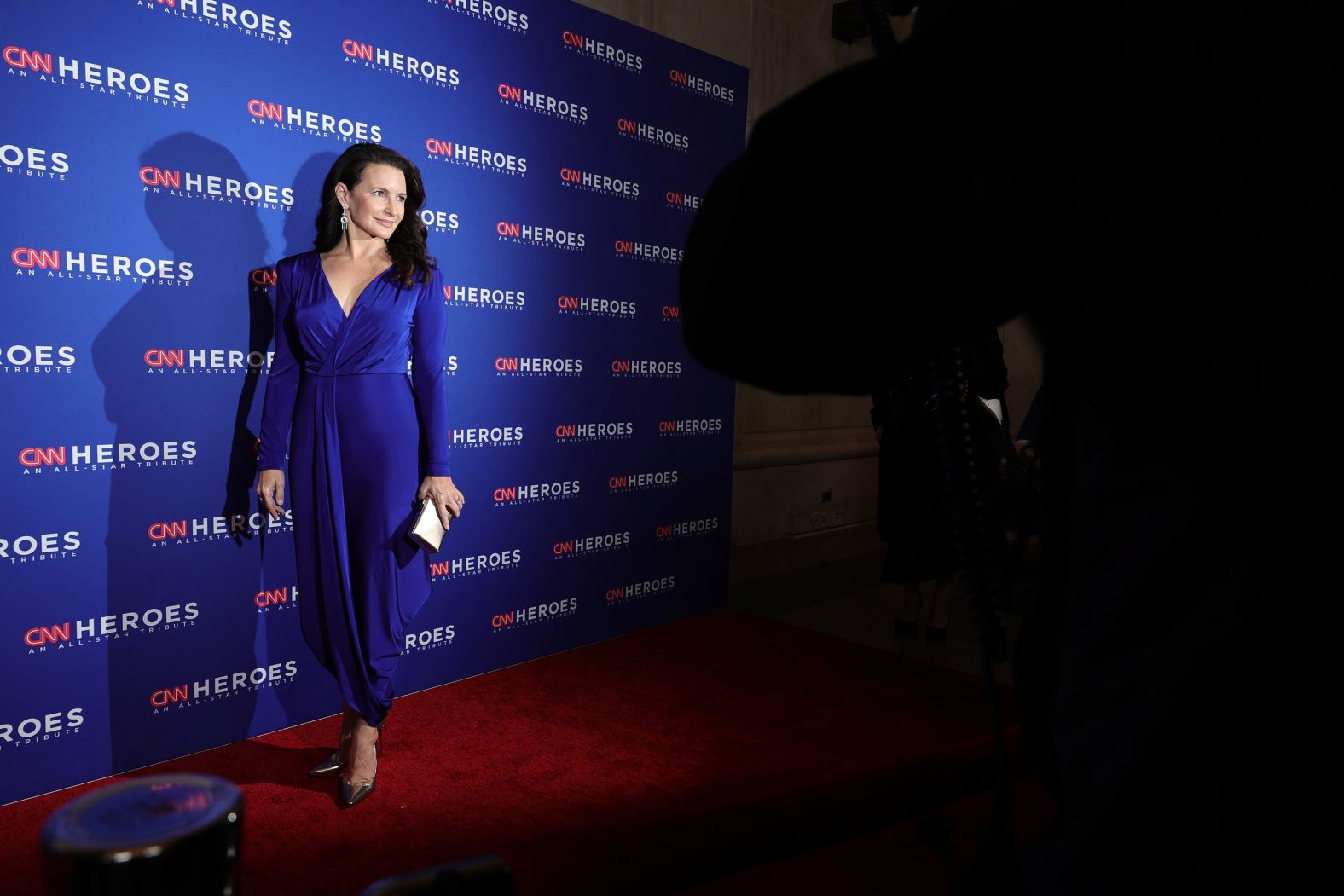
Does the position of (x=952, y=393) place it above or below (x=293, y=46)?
below

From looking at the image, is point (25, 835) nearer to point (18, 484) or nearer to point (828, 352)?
point (18, 484)

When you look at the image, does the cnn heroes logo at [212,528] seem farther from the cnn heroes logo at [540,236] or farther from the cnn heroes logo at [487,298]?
the cnn heroes logo at [540,236]

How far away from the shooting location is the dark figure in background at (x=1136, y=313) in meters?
0.38

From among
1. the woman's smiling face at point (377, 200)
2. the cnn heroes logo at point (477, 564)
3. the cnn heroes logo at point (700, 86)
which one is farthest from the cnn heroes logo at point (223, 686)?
the cnn heroes logo at point (700, 86)

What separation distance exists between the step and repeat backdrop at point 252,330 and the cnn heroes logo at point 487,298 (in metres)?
0.01

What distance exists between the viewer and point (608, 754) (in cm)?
310

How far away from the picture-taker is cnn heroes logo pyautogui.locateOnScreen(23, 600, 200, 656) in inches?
104

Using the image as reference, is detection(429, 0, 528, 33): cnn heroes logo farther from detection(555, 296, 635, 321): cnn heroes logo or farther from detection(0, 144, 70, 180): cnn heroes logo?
detection(0, 144, 70, 180): cnn heroes logo

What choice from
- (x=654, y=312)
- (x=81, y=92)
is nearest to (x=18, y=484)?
(x=81, y=92)

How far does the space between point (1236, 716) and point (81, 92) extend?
3.18 meters

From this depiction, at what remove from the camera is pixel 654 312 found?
4.54 meters

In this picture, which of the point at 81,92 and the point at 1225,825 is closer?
the point at 1225,825

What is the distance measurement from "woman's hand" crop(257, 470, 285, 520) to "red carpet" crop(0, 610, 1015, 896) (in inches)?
31.4

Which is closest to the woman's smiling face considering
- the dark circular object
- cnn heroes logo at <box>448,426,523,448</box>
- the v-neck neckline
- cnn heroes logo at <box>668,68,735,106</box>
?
the v-neck neckline
